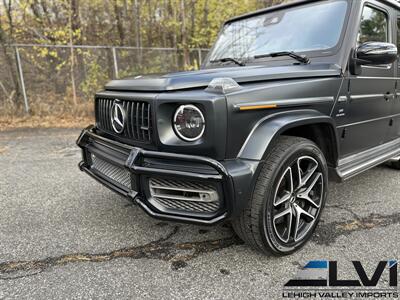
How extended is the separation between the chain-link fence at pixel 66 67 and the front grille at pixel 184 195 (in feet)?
26.1

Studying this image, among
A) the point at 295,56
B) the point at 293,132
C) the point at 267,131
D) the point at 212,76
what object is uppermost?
the point at 295,56

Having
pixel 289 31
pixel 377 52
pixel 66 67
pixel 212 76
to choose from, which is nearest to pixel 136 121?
pixel 212 76

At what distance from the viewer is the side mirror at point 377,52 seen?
2.55 metres

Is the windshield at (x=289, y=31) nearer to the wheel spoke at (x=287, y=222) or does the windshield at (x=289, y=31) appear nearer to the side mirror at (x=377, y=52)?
the side mirror at (x=377, y=52)

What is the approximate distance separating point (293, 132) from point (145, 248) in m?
1.44

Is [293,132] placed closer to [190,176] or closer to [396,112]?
[190,176]

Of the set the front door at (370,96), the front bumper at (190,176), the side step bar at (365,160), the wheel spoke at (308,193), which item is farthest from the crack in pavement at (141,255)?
the front door at (370,96)

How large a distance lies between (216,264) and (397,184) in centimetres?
277

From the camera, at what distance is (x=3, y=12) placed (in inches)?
328

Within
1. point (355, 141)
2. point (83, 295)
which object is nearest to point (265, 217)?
point (83, 295)

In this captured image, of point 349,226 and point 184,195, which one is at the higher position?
point 184,195

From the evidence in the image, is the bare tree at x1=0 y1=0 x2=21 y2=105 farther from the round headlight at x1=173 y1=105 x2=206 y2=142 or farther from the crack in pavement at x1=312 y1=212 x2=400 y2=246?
the crack in pavement at x1=312 y1=212 x2=400 y2=246

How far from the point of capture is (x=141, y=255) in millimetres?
2316

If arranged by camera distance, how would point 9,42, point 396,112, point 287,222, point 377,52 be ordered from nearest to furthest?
point 287,222 < point 377,52 < point 396,112 < point 9,42
